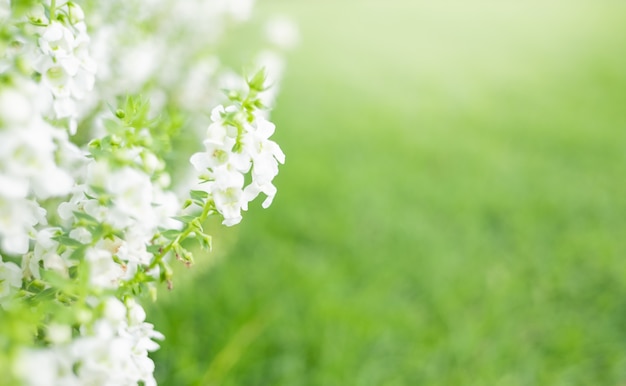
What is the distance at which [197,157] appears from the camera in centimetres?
105

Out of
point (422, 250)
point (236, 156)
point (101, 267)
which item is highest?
point (236, 156)

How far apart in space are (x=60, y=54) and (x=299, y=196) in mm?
2522

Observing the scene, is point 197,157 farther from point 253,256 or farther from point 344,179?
point 344,179

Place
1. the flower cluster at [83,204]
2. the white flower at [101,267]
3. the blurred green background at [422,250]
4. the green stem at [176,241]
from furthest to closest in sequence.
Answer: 1. the blurred green background at [422,250]
2. the green stem at [176,241]
3. the white flower at [101,267]
4. the flower cluster at [83,204]

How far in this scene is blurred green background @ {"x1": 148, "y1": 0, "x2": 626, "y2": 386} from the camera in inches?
89.9

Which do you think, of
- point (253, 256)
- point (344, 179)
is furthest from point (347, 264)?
point (344, 179)

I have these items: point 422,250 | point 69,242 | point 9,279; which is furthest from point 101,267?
point 422,250

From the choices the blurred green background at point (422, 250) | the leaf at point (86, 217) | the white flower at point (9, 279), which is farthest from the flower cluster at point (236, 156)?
the blurred green background at point (422, 250)

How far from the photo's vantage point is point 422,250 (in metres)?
3.13

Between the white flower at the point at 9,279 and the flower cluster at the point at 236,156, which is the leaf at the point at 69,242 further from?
the flower cluster at the point at 236,156

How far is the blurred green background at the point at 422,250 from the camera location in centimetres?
228

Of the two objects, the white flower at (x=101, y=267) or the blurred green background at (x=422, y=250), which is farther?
the blurred green background at (x=422, y=250)

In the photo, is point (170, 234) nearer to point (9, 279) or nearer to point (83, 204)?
point (83, 204)

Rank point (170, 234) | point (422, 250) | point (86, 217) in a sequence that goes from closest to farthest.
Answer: point (86, 217), point (170, 234), point (422, 250)
